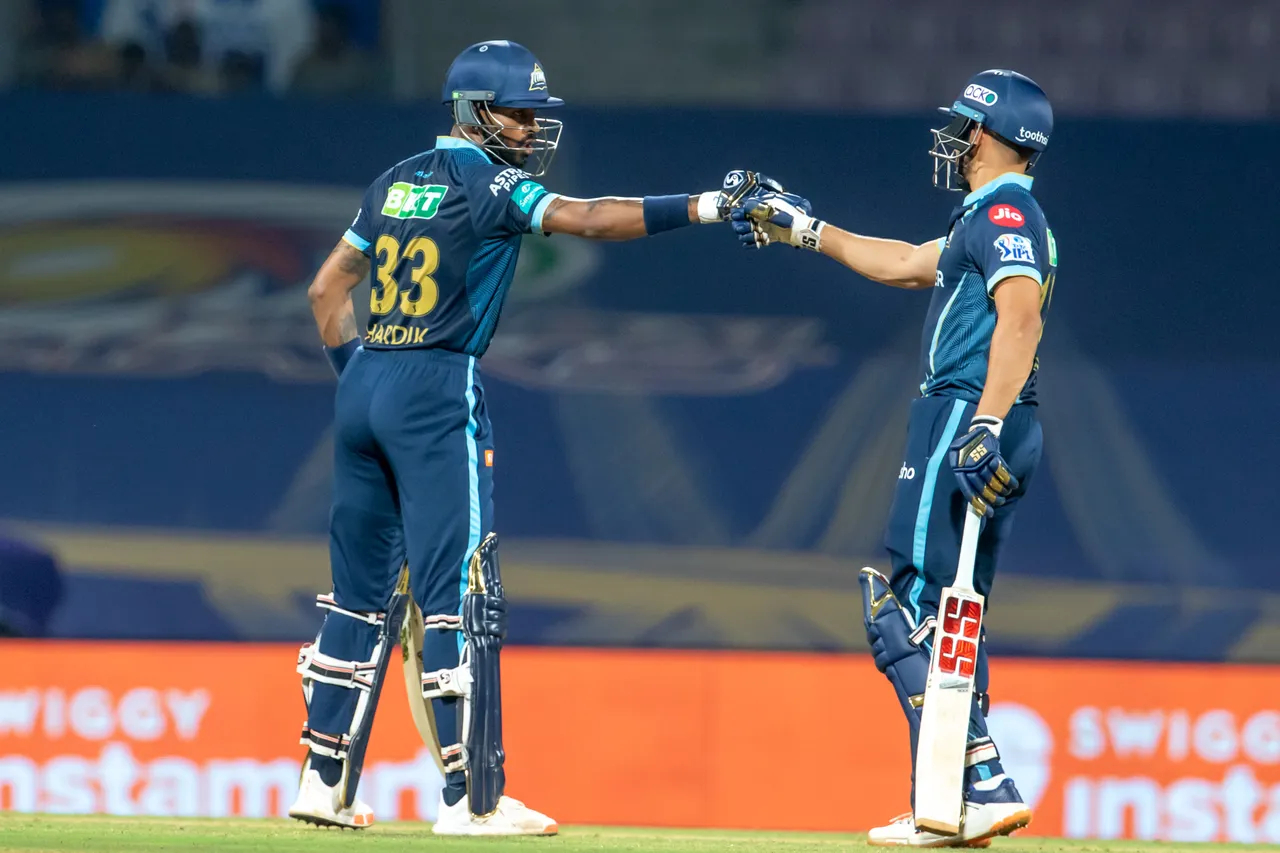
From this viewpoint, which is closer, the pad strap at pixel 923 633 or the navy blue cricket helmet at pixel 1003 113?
the pad strap at pixel 923 633

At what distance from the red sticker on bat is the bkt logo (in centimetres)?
19

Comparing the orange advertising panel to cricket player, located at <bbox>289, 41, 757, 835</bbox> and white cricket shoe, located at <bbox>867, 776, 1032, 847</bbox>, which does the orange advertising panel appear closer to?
cricket player, located at <bbox>289, 41, 757, 835</bbox>

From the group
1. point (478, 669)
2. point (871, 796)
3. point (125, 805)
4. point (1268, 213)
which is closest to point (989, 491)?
point (478, 669)

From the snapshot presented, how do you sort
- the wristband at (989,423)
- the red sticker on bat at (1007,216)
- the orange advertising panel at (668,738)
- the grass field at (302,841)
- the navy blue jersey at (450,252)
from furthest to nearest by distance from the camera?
the orange advertising panel at (668,738)
the navy blue jersey at (450,252)
the red sticker on bat at (1007,216)
the wristband at (989,423)
the grass field at (302,841)

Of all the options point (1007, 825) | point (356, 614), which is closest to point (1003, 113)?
point (1007, 825)

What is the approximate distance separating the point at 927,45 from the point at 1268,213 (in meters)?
1.50

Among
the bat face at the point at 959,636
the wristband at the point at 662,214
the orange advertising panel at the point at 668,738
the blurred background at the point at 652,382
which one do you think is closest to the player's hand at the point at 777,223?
the wristband at the point at 662,214

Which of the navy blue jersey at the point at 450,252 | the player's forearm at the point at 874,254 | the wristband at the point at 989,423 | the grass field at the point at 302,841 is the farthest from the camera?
the player's forearm at the point at 874,254

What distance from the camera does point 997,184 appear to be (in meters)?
4.16

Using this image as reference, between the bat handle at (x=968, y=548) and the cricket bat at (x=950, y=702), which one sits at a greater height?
the bat handle at (x=968, y=548)

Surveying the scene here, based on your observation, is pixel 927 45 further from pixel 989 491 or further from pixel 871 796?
pixel 989 491

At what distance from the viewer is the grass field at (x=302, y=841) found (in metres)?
3.78

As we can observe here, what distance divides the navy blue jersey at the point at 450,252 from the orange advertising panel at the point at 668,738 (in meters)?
2.42

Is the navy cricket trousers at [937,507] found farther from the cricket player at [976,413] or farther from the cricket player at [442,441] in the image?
the cricket player at [442,441]
